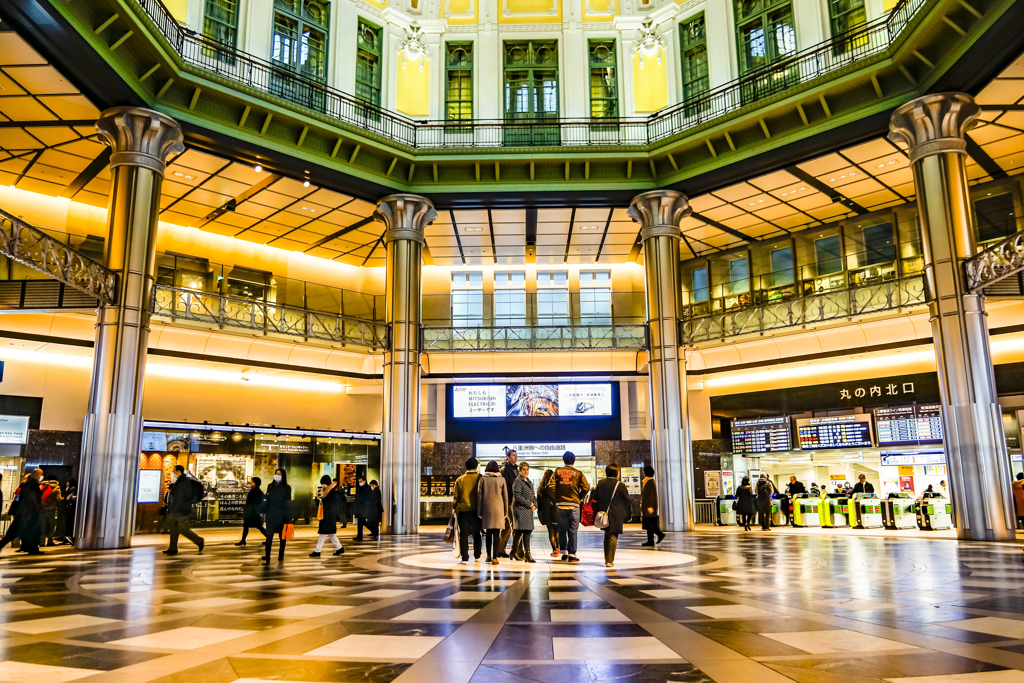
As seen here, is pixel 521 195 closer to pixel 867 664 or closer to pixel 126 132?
pixel 126 132

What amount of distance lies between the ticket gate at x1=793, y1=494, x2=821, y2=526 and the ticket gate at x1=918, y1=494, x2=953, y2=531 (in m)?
3.44

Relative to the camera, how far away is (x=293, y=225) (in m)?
24.0

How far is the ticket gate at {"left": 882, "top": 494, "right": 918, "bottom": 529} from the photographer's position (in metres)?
20.0

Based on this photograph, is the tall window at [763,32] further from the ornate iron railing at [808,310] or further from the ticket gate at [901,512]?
the ticket gate at [901,512]

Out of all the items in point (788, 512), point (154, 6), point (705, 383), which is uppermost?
point (154, 6)

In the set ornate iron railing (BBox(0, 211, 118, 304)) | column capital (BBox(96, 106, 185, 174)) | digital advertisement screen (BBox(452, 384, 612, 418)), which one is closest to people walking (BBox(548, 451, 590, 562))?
ornate iron railing (BBox(0, 211, 118, 304))

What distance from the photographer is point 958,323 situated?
593 inches

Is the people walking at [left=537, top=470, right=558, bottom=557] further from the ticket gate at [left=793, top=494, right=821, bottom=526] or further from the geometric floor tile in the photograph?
the ticket gate at [left=793, top=494, right=821, bottom=526]

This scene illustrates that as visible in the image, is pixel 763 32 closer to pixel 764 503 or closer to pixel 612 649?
pixel 764 503

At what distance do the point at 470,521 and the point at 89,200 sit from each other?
18.1 m

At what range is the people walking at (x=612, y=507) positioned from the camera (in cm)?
1068

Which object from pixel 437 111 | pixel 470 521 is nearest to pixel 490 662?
pixel 470 521

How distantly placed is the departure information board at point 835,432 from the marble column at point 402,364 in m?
13.0

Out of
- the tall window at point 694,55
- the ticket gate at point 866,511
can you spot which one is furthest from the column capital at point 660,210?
the ticket gate at point 866,511
